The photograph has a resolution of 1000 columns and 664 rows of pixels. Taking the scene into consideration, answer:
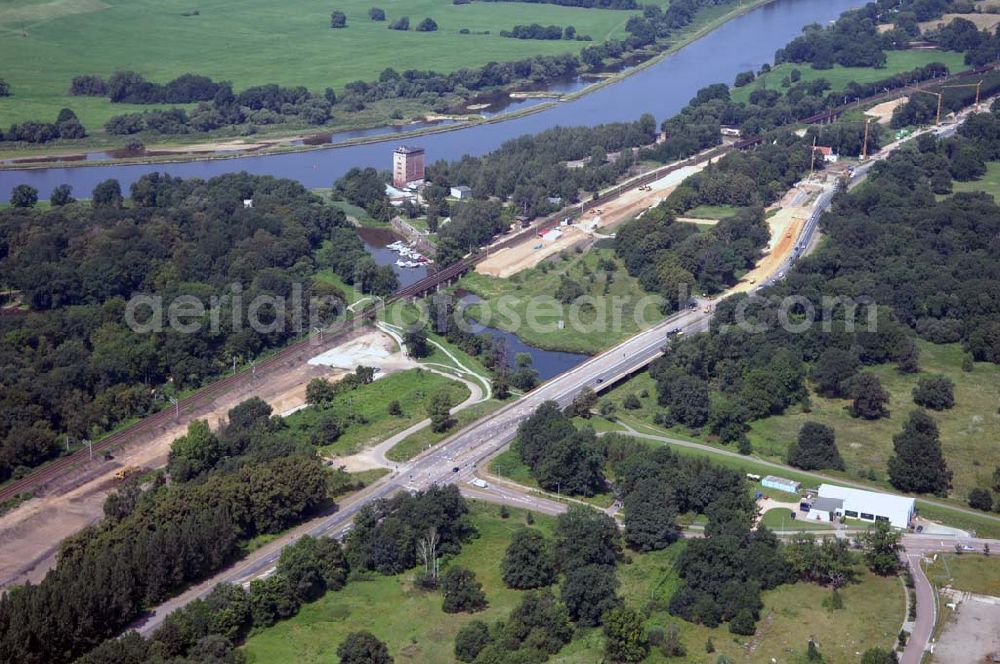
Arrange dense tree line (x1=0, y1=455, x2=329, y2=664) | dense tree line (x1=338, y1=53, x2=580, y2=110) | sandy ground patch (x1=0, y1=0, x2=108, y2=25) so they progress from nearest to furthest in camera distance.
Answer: dense tree line (x1=0, y1=455, x2=329, y2=664) → dense tree line (x1=338, y1=53, x2=580, y2=110) → sandy ground patch (x1=0, y1=0, x2=108, y2=25)

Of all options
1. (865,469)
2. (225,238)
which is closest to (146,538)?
(865,469)

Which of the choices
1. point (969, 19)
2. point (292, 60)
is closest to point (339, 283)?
point (292, 60)

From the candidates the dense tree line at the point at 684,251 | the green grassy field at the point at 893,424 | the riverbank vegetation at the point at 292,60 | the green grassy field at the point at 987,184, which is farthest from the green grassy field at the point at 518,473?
the riverbank vegetation at the point at 292,60

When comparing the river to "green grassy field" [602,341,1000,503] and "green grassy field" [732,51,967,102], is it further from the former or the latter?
"green grassy field" [602,341,1000,503]

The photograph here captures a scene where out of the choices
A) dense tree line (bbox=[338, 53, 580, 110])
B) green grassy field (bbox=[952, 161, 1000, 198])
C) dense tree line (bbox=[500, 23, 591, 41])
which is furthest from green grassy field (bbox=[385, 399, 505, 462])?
dense tree line (bbox=[500, 23, 591, 41])

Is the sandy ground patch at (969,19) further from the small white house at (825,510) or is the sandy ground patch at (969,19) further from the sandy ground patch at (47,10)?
the small white house at (825,510)

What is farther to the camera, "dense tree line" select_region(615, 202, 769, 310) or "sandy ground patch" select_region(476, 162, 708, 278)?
"sandy ground patch" select_region(476, 162, 708, 278)
